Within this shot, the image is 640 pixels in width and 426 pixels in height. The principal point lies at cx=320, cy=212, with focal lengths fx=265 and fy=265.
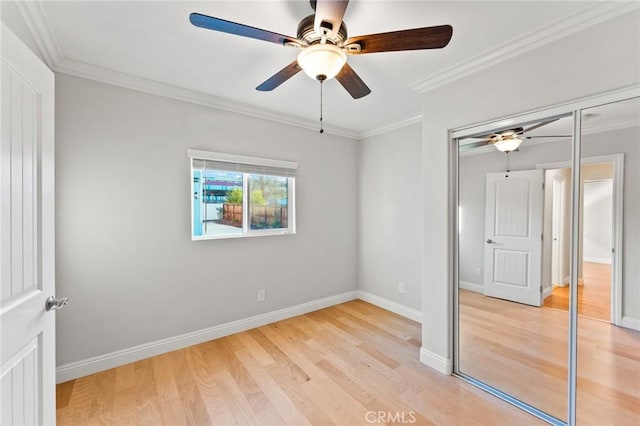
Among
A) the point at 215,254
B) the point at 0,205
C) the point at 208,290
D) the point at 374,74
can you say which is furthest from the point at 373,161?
the point at 0,205

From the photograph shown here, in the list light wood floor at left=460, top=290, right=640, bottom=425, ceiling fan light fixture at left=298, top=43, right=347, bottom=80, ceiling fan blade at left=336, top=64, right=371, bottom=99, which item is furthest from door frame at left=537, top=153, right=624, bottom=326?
ceiling fan light fixture at left=298, top=43, right=347, bottom=80

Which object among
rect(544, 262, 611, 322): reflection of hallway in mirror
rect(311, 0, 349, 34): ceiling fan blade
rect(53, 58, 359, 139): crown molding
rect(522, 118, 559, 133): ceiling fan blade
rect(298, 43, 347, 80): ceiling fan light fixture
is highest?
rect(53, 58, 359, 139): crown molding

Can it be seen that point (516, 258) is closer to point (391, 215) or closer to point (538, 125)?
point (538, 125)

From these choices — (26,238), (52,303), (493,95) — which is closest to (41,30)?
(26,238)

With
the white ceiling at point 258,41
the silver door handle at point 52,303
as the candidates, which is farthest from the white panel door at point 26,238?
the white ceiling at point 258,41

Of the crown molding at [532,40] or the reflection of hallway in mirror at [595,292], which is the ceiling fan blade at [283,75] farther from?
the reflection of hallway in mirror at [595,292]

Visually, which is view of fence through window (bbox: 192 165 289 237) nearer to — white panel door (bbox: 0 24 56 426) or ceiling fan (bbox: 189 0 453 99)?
white panel door (bbox: 0 24 56 426)

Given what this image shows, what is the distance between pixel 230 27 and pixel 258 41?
2.14 feet

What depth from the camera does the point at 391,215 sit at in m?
3.58

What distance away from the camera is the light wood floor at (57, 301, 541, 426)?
5.78 ft

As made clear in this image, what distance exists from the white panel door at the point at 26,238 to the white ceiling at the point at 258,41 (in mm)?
669

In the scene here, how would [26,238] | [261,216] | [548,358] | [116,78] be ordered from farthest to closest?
[261,216]
[116,78]
[548,358]
[26,238]

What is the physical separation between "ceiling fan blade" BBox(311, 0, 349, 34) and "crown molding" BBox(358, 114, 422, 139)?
2.23 meters

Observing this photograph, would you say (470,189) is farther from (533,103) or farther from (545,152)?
→ (533,103)
